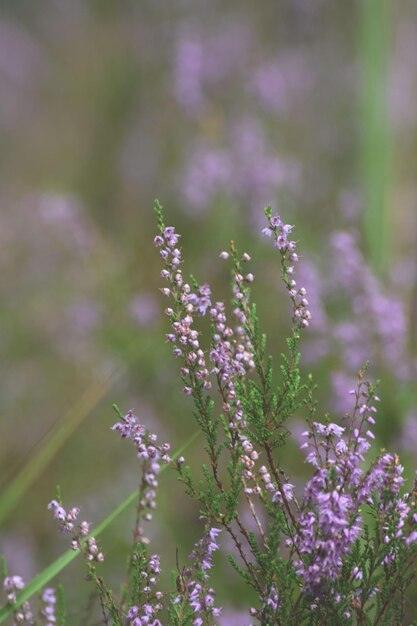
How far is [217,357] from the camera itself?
1.63 meters

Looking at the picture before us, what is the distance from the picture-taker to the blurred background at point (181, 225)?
3.61 metres

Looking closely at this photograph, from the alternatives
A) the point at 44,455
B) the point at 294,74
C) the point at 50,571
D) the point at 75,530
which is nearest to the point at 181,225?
the point at 294,74

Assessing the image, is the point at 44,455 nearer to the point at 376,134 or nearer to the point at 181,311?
the point at 181,311


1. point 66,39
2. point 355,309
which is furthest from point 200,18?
point 355,309

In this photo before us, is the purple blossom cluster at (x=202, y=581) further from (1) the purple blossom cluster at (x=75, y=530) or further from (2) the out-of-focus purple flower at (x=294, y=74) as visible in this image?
(2) the out-of-focus purple flower at (x=294, y=74)

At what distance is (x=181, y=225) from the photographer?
529cm

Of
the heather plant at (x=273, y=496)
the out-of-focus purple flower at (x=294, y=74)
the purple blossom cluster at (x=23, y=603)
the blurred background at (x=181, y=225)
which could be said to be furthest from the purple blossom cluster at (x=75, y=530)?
the out-of-focus purple flower at (x=294, y=74)

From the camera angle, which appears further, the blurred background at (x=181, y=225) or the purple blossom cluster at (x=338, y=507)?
the blurred background at (x=181, y=225)

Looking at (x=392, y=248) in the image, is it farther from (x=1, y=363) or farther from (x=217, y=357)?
(x=217, y=357)

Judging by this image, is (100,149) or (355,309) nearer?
(355,309)

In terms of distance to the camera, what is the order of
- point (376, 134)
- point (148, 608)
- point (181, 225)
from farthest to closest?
1. point (181, 225)
2. point (376, 134)
3. point (148, 608)

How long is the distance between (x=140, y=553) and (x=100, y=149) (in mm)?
5642

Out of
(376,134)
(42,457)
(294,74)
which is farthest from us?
(294,74)

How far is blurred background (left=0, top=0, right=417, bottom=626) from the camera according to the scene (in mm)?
3605
